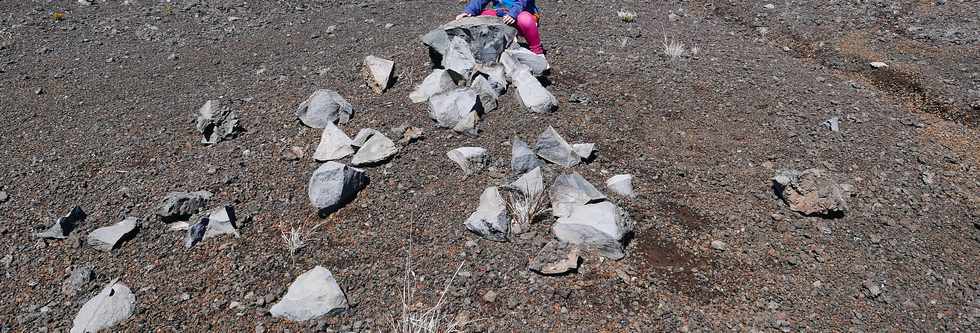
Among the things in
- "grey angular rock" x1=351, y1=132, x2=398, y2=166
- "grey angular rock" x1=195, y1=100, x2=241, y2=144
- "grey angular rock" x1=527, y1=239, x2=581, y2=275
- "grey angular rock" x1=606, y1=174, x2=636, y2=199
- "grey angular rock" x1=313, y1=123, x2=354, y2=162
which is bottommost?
Answer: "grey angular rock" x1=195, y1=100, x2=241, y2=144

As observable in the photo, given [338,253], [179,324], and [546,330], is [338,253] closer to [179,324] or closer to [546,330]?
[179,324]

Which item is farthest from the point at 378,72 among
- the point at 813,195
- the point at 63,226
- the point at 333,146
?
the point at 813,195

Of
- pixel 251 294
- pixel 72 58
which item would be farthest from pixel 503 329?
pixel 72 58

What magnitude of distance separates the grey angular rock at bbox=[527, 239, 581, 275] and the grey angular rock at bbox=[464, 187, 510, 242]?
0.25m

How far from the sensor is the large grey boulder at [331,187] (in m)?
3.97

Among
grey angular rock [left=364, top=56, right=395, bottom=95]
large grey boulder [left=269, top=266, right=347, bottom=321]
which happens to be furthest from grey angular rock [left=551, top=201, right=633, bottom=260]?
grey angular rock [left=364, top=56, right=395, bottom=95]

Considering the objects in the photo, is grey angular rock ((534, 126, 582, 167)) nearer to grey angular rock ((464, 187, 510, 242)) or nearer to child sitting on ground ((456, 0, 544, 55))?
grey angular rock ((464, 187, 510, 242))

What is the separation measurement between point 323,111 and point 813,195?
131 inches

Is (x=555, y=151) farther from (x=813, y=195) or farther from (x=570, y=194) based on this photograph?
(x=813, y=195)

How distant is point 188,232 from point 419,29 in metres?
3.81

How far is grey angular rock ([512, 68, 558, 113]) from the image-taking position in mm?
4953

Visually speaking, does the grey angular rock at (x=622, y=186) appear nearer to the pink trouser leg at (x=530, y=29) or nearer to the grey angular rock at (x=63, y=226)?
the pink trouser leg at (x=530, y=29)

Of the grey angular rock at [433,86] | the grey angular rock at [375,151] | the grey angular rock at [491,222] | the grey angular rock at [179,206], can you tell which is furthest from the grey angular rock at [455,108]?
the grey angular rock at [179,206]

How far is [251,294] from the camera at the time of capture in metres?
3.43
